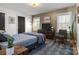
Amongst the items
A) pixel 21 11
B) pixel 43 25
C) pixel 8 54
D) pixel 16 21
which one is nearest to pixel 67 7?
pixel 43 25

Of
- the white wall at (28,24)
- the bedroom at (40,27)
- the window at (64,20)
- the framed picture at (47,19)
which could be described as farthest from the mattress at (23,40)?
the window at (64,20)

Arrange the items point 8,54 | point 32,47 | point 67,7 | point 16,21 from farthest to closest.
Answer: point 32,47
point 16,21
point 67,7
point 8,54

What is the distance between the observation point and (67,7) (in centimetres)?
138

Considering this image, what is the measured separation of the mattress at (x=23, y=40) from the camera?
1.41 metres

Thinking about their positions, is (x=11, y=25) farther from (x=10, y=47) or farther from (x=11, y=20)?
(x=10, y=47)

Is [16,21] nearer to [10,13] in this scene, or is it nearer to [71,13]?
[10,13]

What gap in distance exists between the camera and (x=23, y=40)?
4.92ft

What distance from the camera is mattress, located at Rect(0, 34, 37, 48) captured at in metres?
1.41

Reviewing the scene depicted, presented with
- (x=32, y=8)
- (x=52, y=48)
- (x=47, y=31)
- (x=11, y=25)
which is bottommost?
(x=52, y=48)

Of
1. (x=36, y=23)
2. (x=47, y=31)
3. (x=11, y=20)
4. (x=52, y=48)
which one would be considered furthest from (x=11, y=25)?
(x=52, y=48)

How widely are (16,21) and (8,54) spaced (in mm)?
542

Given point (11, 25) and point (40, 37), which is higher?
point (11, 25)

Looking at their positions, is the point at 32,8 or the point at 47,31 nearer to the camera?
the point at 32,8

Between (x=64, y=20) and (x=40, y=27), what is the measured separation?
426 millimetres
